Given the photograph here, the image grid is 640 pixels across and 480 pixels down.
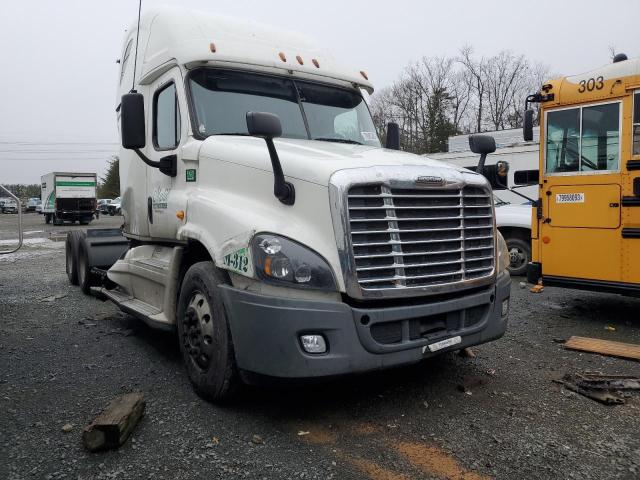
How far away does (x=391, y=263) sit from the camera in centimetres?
335

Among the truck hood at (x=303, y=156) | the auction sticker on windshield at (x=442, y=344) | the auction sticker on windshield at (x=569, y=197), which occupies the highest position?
the truck hood at (x=303, y=156)

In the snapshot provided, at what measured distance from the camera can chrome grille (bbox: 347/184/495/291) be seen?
3266 millimetres

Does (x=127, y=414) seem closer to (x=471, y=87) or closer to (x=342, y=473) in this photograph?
(x=342, y=473)

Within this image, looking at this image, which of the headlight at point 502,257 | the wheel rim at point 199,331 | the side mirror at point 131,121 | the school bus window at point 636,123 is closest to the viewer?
the wheel rim at point 199,331

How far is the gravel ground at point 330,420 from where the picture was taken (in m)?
2.93

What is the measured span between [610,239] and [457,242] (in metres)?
3.51

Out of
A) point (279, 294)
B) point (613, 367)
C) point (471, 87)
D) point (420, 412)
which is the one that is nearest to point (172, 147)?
point (279, 294)

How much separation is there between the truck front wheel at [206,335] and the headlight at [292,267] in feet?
1.64

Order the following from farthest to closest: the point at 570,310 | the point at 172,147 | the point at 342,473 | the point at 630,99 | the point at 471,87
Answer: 1. the point at 471,87
2. the point at 570,310
3. the point at 630,99
4. the point at 172,147
5. the point at 342,473

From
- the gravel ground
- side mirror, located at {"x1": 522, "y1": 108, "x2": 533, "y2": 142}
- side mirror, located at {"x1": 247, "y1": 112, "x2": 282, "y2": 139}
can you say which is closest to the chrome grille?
side mirror, located at {"x1": 247, "y1": 112, "x2": 282, "y2": 139}

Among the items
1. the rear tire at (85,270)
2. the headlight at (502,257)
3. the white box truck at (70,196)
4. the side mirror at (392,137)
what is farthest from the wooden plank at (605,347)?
the white box truck at (70,196)

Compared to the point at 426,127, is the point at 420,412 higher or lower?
lower

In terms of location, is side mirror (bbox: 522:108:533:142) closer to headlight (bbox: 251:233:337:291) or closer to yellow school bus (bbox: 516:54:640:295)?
yellow school bus (bbox: 516:54:640:295)

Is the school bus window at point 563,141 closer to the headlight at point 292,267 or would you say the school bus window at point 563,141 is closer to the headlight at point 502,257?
the headlight at point 502,257
